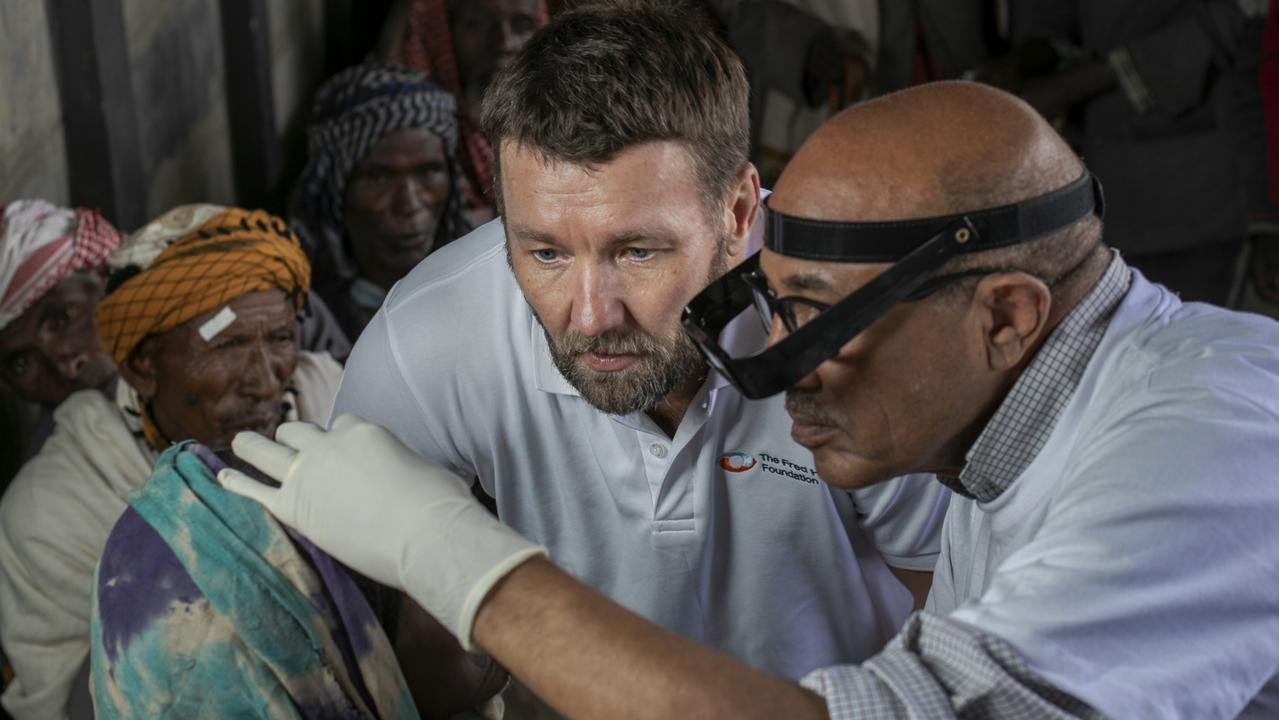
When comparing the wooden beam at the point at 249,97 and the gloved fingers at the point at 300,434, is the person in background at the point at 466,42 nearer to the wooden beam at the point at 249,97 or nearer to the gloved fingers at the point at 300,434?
the wooden beam at the point at 249,97

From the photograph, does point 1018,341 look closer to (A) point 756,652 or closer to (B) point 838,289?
(B) point 838,289

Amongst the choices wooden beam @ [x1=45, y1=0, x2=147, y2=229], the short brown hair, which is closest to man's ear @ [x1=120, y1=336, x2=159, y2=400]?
wooden beam @ [x1=45, y1=0, x2=147, y2=229]

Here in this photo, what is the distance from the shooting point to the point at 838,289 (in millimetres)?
1627

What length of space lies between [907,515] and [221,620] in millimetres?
1074

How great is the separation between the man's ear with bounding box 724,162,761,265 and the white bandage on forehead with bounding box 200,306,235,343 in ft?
4.38

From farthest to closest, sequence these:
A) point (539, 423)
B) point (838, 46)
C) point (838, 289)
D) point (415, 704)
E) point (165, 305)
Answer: point (838, 46), point (165, 305), point (539, 423), point (415, 704), point (838, 289)

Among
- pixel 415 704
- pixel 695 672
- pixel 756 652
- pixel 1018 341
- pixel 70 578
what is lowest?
pixel 70 578

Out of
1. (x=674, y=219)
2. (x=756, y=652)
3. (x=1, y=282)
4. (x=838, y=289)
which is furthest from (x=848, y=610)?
(x=1, y=282)

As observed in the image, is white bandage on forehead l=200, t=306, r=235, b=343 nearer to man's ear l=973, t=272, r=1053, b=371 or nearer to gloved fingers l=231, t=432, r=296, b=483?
gloved fingers l=231, t=432, r=296, b=483

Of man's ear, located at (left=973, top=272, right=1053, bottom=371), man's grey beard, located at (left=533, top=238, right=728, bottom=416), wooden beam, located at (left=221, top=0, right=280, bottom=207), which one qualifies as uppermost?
man's ear, located at (left=973, top=272, right=1053, bottom=371)

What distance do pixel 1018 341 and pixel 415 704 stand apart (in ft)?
3.20

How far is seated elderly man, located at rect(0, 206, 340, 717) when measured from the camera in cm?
287

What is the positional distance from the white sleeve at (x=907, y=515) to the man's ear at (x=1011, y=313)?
0.60 meters

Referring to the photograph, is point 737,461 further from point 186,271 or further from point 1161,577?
point 186,271
